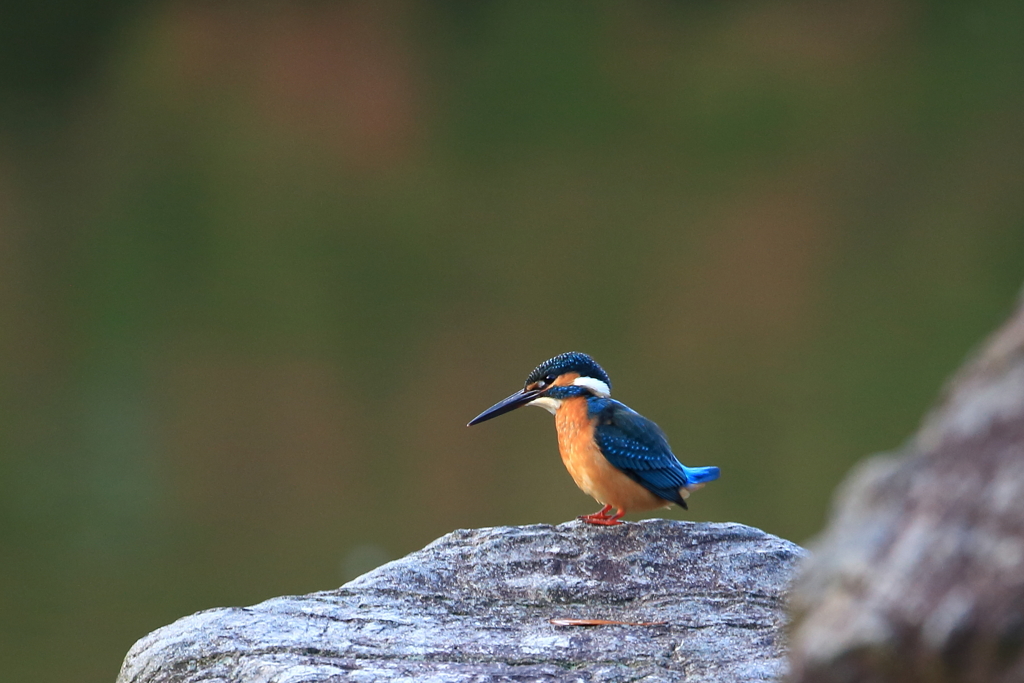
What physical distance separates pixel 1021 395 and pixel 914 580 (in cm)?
14

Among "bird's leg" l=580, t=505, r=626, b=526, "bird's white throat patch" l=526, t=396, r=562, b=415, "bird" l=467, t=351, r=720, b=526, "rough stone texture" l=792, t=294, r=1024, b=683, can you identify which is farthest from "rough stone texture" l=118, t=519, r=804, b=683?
"rough stone texture" l=792, t=294, r=1024, b=683

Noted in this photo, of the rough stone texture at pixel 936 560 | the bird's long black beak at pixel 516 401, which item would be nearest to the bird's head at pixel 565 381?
the bird's long black beak at pixel 516 401

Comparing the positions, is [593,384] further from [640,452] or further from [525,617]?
[525,617]

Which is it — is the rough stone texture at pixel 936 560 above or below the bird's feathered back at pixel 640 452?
below

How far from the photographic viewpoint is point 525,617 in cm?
155

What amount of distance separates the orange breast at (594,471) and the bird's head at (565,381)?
0.14 ft

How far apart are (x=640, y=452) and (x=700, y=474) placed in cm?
17

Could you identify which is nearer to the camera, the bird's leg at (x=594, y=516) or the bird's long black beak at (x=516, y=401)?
the bird's leg at (x=594, y=516)

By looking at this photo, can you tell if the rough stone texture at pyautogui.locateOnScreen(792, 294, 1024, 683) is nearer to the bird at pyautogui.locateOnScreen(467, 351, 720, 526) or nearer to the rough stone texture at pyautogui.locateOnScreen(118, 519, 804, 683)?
the rough stone texture at pyautogui.locateOnScreen(118, 519, 804, 683)

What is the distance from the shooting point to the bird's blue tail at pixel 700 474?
6.48 feet

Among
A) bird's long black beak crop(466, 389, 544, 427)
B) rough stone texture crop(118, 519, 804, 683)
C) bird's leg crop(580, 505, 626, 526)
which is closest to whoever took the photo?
rough stone texture crop(118, 519, 804, 683)

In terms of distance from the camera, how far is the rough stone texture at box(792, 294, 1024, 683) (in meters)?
0.61

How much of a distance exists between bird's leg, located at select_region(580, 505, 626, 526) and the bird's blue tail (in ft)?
0.48

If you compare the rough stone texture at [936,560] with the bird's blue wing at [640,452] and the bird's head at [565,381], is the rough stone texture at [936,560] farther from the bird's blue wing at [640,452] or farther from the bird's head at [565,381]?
the bird's head at [565,381]
